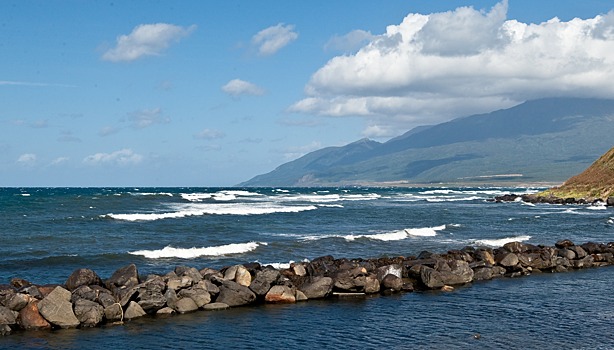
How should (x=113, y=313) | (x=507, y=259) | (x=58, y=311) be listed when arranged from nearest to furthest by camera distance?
(x=58, y=311) → (x=113, y=313) → (x=507, y=259)

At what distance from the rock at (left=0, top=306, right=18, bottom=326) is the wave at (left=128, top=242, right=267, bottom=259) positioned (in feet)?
51.2

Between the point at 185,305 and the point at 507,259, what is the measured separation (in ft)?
53.2

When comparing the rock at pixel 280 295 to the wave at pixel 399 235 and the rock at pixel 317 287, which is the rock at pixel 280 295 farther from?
the wave at pixel 399 235

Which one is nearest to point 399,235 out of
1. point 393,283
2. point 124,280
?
point 393,283

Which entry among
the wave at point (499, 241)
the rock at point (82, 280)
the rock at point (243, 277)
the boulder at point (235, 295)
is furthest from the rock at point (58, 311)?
the wave at point (499, 241)

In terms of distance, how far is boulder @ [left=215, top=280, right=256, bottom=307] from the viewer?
2333 centimetres

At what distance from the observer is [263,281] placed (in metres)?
24.5

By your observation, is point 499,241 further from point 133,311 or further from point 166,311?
point 133,311

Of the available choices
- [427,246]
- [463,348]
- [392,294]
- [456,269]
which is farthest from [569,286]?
[427,246]

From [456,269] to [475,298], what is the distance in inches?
149

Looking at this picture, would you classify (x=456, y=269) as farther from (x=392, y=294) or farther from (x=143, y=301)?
(x=143, y=301)

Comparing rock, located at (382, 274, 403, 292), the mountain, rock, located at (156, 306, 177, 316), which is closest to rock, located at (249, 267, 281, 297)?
rock, located at (156, 306, 177, 316)

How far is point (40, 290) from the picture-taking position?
21.9m

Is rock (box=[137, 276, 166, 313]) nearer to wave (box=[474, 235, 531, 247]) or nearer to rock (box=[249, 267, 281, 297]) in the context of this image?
rock (box=[249, 267, 281, 297])
